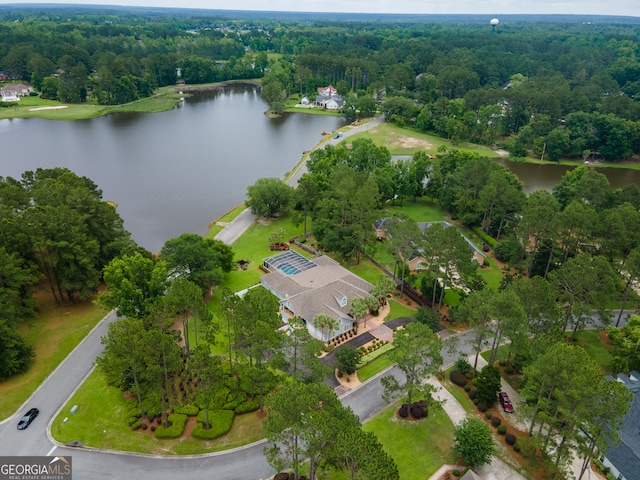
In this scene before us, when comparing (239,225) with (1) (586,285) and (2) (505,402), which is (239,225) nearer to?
(2) (505,402)

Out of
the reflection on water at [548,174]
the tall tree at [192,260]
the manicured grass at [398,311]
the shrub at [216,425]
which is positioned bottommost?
the reflection on water at [548,174]

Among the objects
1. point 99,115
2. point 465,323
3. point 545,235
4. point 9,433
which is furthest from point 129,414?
point 99,115

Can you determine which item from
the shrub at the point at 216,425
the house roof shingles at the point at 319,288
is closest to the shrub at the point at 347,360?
the house roof shingles at the point at 319,288

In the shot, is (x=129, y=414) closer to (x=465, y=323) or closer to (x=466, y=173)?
(x=465, y=323)

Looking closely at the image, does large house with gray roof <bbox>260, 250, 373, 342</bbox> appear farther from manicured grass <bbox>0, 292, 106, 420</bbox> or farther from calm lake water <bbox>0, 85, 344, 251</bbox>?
calm lake water <bbox>0, 85, 344, 251</bbox>

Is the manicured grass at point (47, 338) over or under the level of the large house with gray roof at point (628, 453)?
under

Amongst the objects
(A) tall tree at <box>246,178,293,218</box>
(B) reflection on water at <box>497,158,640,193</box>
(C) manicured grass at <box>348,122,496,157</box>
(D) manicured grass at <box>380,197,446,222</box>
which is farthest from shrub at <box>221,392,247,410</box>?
(C) manicured grass at <box>348,122,496,157</box>

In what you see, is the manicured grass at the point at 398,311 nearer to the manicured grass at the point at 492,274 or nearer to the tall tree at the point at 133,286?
the manicured grass at the point at 492,274
